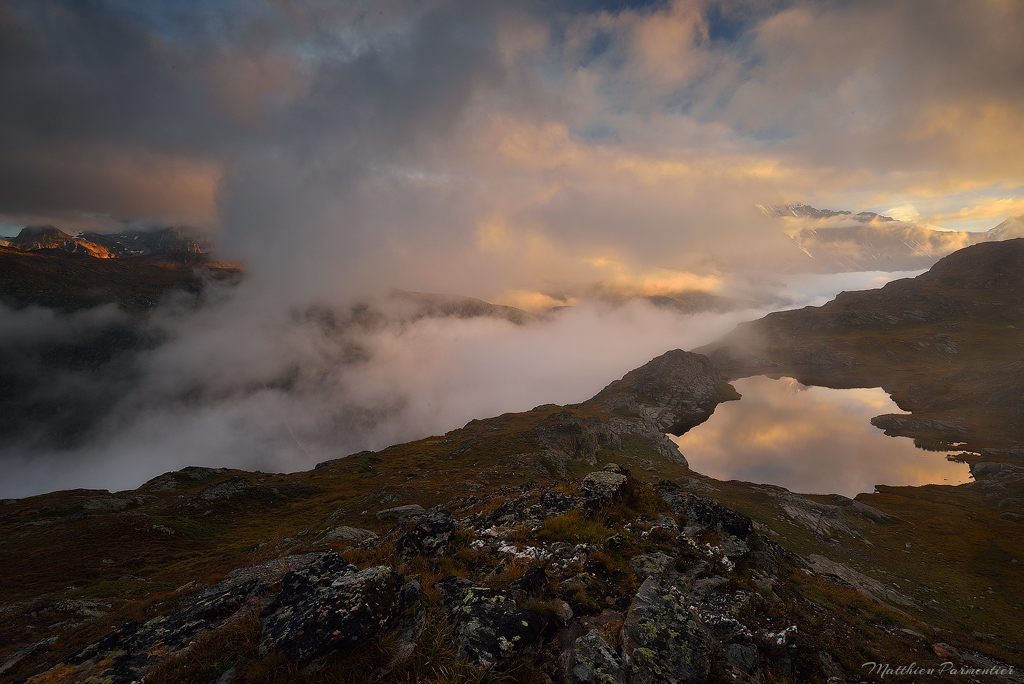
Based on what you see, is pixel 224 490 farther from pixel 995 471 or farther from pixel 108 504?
pixel 995 471

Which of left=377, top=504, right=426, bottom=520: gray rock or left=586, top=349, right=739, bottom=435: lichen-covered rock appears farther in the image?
left=586, top=349, right=739, bottom=435: lichen-covered rock

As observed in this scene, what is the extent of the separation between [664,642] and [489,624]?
422 cm

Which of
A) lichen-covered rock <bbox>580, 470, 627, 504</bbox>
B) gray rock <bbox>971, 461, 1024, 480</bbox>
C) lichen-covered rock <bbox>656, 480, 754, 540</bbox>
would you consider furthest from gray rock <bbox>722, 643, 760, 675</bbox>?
gray rock <bbox>971, 461, 1024, 480</bbox>

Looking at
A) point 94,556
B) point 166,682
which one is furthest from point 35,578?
point 166,682

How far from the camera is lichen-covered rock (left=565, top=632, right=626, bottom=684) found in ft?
21.8

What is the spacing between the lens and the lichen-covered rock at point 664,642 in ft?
24.1

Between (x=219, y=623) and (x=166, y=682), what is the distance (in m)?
2.47

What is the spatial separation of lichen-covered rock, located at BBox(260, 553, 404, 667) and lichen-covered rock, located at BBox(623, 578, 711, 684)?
17.5ft

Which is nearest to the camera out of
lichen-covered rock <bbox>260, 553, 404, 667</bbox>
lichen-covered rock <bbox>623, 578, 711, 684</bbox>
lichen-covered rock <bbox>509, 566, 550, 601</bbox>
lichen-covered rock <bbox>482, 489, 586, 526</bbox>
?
lichen-covered rock <bbox>260, 553, 404, 667</bbox>

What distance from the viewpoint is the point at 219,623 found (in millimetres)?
8703

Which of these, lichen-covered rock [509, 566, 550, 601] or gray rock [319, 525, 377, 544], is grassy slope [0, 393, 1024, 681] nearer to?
lichen-covered rock [509, 566, 550, 601]

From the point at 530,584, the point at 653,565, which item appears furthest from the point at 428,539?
the point at 653,565

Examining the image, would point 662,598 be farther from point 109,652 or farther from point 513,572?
point 109,652

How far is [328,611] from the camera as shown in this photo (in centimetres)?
718
